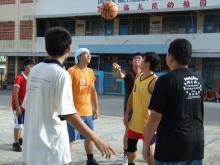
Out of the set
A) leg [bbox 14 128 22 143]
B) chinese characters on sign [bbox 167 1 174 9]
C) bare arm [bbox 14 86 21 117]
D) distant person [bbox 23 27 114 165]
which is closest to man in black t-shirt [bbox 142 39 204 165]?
distant person [bbox 23 27 114 165]

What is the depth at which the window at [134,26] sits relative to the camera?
33281 millimetres

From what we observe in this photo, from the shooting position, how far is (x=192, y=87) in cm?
403

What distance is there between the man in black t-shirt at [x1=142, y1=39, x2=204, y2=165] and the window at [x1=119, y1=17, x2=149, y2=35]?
2926 centimetres

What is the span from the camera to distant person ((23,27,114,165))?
3648mm

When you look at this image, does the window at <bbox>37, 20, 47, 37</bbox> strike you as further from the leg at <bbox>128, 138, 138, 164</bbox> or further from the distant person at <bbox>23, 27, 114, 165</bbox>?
the distant person at <bbox>23, 27, 114, 165</bbox>

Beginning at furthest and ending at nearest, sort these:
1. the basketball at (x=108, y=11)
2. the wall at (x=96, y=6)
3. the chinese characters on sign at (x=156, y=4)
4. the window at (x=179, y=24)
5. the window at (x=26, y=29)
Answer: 1. the window at (x=26, y=29)
2. the window at (x=179, y=24)
3. the wall at (x=96, y=6)
4. the chinese characters on sign at (x=156, y=4)
5. the basketball at (x=108, y=11)

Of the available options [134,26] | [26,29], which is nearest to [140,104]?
[134,26]

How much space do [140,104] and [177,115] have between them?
7.34 ft

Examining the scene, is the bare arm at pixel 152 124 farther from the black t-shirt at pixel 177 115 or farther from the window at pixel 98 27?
the window at pixel 98 27

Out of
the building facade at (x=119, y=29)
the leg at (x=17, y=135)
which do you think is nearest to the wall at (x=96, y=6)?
the building facade at (x=119, y=29)

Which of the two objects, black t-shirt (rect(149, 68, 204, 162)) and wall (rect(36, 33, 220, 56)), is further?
wall (rect(36, 33, 220, 56))

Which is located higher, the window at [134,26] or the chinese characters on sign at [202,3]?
the chinese characters on sign at [202,3]

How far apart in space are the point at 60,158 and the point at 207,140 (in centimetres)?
687

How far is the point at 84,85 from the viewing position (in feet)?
23.5
